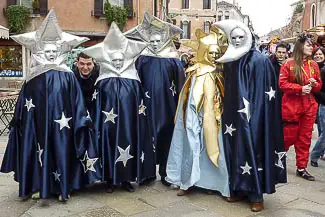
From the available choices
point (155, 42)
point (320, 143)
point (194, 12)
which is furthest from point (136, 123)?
point (194, 12)

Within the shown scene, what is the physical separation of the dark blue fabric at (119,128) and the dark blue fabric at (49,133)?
0.79 ft

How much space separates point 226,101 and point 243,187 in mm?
843

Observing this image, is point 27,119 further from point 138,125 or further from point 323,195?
point 323,195

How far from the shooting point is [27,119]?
4.35 meters

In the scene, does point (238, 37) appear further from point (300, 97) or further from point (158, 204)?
point (158, 204)

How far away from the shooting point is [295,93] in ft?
17.5

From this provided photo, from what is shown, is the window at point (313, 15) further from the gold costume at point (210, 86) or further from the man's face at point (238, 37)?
the man's face at point (238, 37)

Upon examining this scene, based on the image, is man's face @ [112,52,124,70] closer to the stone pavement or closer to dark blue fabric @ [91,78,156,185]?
dark blue fabric @ [91,78,156,185]

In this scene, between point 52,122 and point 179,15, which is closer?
point 52,122

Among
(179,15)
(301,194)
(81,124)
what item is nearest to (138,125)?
(81,124)

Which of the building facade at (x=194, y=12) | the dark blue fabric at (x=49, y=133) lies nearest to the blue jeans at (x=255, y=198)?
the dark blue fabric at (x=49, y=133)

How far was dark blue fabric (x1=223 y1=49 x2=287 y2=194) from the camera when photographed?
13.4ft

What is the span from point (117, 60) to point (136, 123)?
2.29 ft

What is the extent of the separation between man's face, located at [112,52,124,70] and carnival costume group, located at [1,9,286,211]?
11 mm
